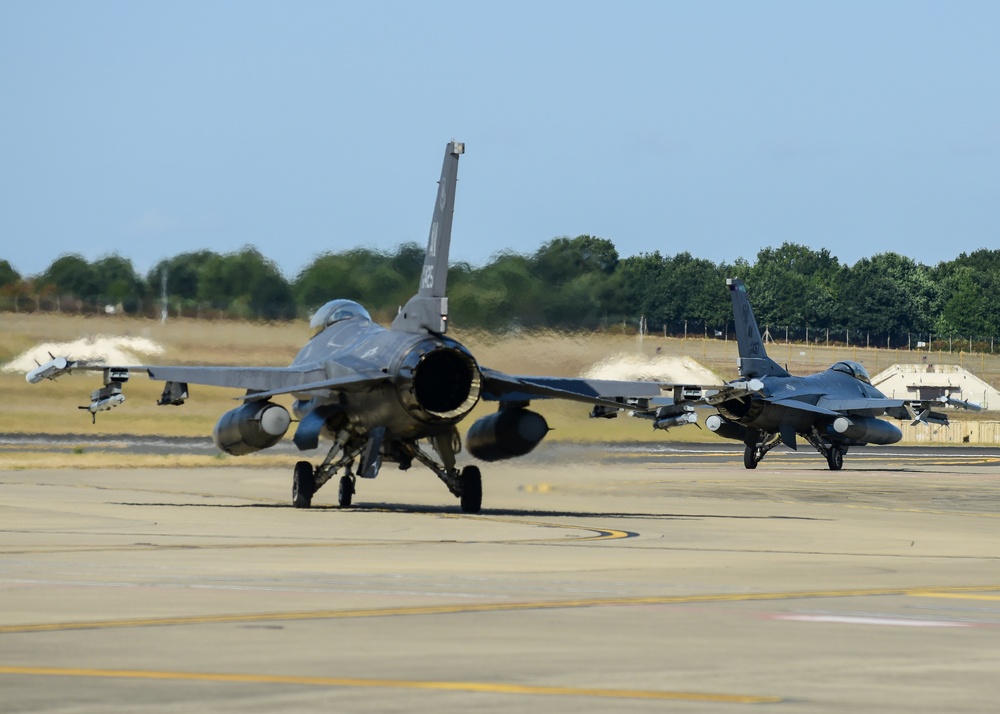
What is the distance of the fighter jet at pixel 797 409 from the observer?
2183 inches

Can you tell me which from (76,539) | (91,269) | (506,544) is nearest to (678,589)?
(506,544)

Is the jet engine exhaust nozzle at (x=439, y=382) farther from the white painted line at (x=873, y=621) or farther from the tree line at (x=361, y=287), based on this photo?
the white painted line at (x=873, y=621)

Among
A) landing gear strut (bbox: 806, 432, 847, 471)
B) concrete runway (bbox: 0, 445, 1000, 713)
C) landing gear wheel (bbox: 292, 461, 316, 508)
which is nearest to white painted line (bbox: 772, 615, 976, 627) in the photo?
concrete runway (bbox: 0, 445, 1000, 713)

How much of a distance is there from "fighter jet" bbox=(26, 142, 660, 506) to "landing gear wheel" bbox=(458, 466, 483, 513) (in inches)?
0.7

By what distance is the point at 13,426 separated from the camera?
165ft

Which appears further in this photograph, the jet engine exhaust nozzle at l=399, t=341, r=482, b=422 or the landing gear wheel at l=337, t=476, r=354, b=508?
the landing gear wheel at l=337, t=476, r=354, b=508

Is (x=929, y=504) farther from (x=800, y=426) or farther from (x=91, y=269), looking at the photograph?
(x=91, y=269)

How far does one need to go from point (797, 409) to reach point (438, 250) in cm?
2758

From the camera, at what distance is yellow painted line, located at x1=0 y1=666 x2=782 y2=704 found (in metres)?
9.84

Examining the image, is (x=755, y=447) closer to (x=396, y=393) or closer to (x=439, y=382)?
(x=439, y=382)

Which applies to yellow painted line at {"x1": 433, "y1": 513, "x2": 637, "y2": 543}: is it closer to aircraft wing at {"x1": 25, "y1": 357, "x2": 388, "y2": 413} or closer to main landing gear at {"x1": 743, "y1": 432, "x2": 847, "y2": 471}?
aircraft wing at {"x1": 25, "y1": 357, "x2": 388, "y2": 413}

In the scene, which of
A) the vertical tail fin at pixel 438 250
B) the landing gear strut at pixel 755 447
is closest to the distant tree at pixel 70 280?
the vertical tail fin at pixel 438 250

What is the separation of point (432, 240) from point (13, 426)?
79.0ft

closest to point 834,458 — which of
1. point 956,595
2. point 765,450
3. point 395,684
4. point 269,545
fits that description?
point 765,450
